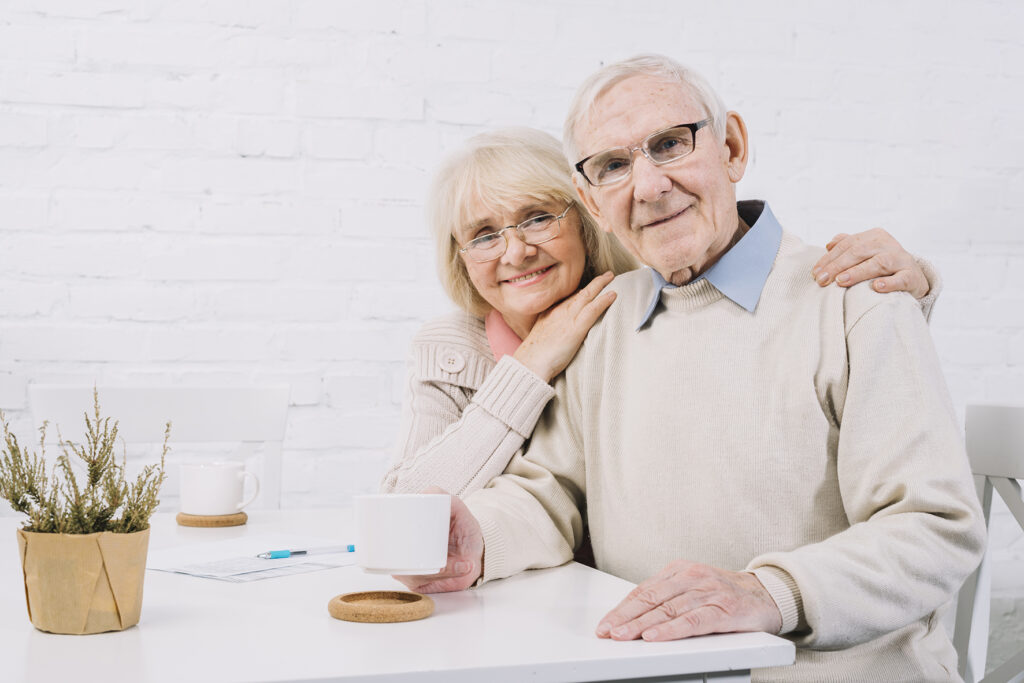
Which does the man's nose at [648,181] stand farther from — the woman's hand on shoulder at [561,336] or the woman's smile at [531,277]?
the woman's smile at [531,277]

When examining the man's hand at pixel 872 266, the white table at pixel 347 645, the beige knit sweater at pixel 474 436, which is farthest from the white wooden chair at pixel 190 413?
the man's hand at pixel 872 266

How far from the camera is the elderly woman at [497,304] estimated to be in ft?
4.26

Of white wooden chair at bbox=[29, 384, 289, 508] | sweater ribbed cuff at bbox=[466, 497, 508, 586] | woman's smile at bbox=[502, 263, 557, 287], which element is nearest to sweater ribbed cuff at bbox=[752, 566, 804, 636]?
sweater ribbed cuff at bbox=[466, 497, 508, 586]

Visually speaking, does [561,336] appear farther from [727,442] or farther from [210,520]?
[210,520]

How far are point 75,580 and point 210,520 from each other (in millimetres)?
604

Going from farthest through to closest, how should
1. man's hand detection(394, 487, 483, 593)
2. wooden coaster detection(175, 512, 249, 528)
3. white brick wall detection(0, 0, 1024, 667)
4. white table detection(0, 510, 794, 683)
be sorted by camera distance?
white brick wall detection(0, 0, 1024, 667), wooden coaster detection(175, 512, 249, 528), man's hand detection(394, 487, 483, 593), white table detection(0, 510, 794, 683)

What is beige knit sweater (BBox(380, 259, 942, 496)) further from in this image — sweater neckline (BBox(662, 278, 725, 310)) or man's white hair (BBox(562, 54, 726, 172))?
man's white hair (BBox(562, 54, 726, 172))

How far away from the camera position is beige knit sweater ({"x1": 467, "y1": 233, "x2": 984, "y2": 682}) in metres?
0.91

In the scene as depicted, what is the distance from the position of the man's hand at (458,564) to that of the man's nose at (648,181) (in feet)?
1.37

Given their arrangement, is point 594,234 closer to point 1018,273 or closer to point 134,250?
point 134,250

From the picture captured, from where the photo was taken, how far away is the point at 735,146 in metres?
1.26

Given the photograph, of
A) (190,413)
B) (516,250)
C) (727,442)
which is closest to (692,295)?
(727,442)

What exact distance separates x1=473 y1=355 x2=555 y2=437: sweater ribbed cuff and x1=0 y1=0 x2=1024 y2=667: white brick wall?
0.81 meters

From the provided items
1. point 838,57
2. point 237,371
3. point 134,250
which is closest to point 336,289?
point 237,371
